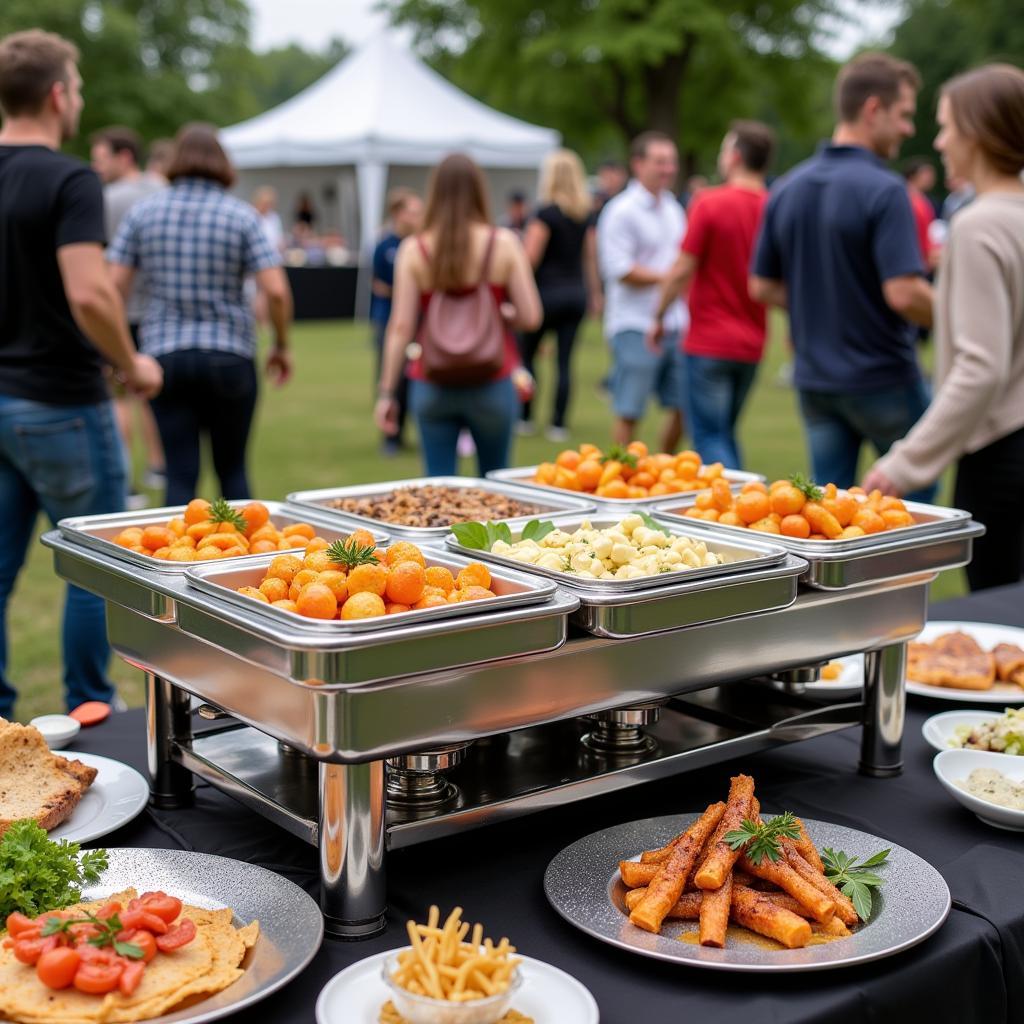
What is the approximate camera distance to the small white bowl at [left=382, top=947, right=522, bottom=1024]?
1.11 metres

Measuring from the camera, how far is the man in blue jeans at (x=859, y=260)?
3.74m

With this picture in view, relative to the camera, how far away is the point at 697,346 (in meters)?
5.46

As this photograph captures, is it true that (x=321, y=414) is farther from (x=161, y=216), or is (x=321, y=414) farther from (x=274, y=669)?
(x=274, y=669)

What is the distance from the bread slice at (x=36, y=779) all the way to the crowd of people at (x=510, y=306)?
1.48m

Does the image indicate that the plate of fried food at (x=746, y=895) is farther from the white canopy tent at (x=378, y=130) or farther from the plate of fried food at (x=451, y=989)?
the white canopy tent at (x=378, y=130)

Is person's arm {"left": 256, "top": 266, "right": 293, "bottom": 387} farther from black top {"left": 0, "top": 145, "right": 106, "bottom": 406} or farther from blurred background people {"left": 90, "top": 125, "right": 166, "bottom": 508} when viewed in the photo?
black top {"left": 0, "top": 145, "right": 106, "bottom": 406}

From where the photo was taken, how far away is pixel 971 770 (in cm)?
181

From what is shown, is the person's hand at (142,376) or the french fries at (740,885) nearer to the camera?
the french fries at (740,885)

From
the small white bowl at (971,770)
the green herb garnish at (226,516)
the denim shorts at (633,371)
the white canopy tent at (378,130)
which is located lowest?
the denim shorts at (633,371)

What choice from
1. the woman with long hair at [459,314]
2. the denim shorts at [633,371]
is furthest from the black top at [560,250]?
the woman with long hair at [459,314]

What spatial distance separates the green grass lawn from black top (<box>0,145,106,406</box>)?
1.14m

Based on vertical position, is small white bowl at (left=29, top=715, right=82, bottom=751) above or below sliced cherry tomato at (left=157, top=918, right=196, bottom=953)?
below

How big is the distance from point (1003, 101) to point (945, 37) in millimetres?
37808

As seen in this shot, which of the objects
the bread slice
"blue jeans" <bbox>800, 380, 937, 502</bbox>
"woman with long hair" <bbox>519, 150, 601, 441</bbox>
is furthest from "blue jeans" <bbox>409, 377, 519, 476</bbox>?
"woman with long hair" <bbox>519, 150, 601, 441</bbox>
